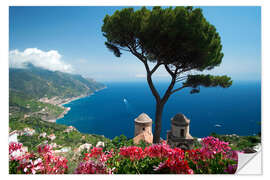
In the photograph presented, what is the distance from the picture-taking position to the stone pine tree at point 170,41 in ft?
10.4

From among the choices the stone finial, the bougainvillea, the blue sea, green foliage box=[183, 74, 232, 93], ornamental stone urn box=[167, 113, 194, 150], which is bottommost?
the blue sea

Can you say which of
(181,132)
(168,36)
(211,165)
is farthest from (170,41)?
(181,132)

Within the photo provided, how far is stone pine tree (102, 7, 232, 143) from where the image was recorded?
316cm

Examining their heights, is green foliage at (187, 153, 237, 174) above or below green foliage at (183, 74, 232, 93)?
below

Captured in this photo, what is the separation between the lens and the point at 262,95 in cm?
256

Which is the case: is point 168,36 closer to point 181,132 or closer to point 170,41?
point 170,41

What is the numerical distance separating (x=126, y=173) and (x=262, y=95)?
3281 millimetres

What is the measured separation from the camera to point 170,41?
3361mm

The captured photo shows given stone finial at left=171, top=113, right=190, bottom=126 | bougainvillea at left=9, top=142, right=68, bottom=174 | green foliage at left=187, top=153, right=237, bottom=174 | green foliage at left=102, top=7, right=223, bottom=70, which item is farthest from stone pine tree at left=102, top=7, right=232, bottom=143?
bougainvillea at left=9, top=142, right=68, bottom=174

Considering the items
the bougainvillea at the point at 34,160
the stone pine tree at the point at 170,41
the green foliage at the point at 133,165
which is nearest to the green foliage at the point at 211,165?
the green foliage at the point at 133,165

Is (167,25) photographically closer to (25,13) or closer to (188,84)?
(188,84)

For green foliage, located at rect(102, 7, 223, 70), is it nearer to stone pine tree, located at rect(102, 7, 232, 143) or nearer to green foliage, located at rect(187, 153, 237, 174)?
stone pine tree, located at rect(102, 7, 232, 143)

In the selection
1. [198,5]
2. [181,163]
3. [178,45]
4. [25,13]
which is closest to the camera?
[181,163]

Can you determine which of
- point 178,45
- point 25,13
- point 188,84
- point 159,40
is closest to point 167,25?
point 159,40
